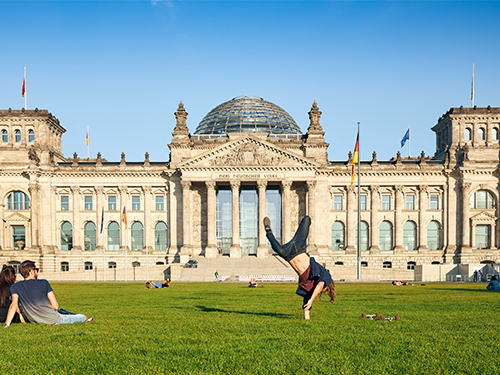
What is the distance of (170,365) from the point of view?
10711mm

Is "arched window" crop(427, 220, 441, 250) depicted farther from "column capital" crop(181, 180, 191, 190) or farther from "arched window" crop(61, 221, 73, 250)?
"arched window" crop(61, 221, 73, 250)

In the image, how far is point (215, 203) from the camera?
266ft

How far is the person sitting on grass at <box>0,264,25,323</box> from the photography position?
627 inches

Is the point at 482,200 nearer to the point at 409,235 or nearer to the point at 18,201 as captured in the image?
the point at 409,235

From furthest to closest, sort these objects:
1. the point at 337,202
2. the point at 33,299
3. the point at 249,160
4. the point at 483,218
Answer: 1. the point at 337,202
2. the point at 483,218
3. the point at 249,160
4. the point at 33,299

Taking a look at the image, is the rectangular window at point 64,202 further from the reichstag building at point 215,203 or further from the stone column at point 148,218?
the stone column at point 148,218

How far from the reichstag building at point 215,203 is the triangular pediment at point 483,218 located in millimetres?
168

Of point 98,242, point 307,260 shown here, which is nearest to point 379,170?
point 98,242

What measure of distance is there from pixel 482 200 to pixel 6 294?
82.4 m

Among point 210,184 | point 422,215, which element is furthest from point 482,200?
point 210,184

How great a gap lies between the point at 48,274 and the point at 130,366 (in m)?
67.5

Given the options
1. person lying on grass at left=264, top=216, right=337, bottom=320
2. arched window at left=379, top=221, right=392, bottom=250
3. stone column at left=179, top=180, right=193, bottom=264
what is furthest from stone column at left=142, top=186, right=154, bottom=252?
person lying on grass at left=264, top=216, right=337, bottom=320

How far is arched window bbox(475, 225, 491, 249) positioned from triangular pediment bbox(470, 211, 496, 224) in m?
1.18

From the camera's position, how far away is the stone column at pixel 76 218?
84.0m
